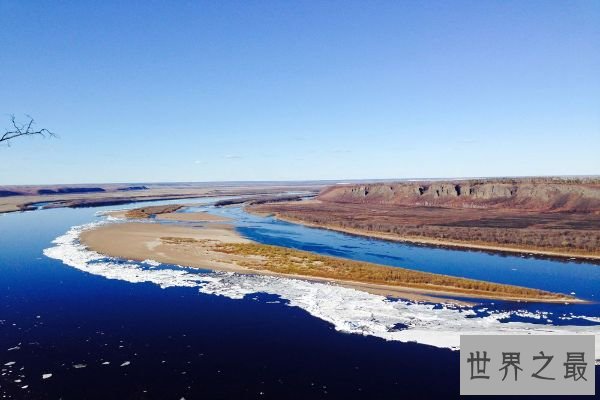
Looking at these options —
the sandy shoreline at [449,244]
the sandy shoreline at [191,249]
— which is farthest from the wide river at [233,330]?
the sandy shoreline at [449,244]

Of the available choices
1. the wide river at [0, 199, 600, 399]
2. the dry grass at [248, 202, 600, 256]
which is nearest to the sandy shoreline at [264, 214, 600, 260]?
the dry grass at [248, 202, 600, 256]

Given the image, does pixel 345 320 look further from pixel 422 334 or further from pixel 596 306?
pixel 596 306

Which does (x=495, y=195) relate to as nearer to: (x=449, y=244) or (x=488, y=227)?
(x=488, y=227)

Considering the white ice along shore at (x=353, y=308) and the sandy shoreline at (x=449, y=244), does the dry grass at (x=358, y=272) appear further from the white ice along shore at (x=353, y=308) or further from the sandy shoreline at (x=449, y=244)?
the sandy shoreline at (x=449, y=244)

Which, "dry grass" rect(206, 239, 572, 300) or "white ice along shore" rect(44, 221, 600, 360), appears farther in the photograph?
"dry grass" rect(206, 239, 572, 300)

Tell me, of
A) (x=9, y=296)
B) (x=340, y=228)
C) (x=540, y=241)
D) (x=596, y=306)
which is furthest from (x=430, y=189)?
(x=9, y=296)

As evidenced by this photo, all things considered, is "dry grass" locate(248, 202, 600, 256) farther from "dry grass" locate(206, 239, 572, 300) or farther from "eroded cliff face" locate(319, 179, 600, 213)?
"dry grass" locate(206, 239, 572, 300)
